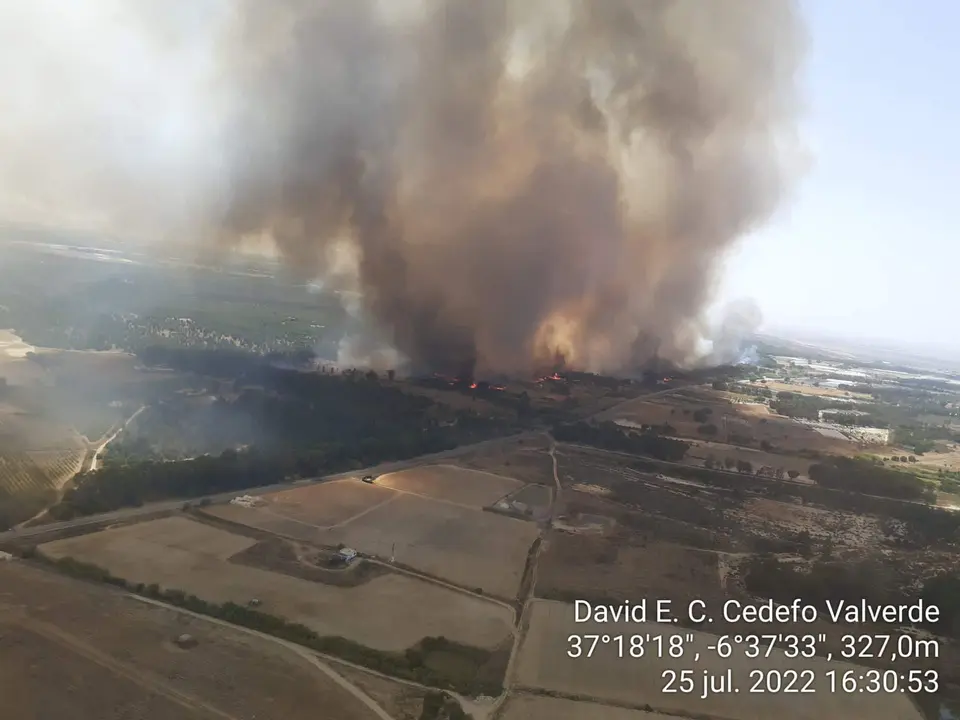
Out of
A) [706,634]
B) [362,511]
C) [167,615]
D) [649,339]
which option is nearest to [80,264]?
[649,339]

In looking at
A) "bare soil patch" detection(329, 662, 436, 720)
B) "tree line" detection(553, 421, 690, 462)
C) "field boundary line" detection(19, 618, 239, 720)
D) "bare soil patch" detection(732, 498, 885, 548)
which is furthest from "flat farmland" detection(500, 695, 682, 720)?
"tree line" detection(553, 421, 690, 462)

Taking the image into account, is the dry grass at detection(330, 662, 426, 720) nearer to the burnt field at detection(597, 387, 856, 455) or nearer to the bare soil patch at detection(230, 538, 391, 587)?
the bare soil patch at detection(230, 538, 391, 587)

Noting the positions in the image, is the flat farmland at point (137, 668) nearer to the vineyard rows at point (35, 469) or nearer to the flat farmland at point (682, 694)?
the flat farmland at point (682, 694)

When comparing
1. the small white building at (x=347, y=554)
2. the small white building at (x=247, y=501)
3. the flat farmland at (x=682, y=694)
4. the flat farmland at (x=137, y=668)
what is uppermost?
the small white building at (x=247, y=501)

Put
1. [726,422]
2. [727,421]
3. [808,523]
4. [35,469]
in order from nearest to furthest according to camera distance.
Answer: [35,469], [808,523], [726,422], [727,421]

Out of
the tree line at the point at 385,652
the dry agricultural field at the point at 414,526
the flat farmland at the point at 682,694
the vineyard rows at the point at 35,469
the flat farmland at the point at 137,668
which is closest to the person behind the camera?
the flat farmland at the point at 137,668

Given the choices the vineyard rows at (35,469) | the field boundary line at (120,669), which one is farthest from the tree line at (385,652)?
the vineyard rows at (35,469)

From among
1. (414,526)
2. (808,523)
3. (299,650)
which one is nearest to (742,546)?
(808,523)

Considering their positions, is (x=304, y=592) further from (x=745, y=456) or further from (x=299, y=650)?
(x=745, y=456)

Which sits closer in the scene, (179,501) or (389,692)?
(389,692)
